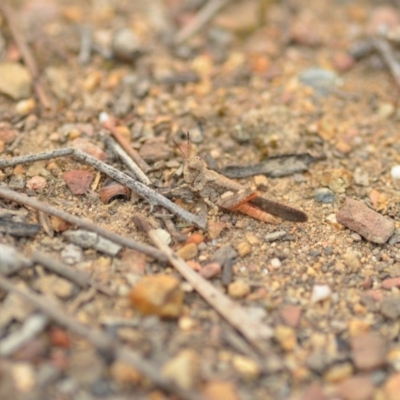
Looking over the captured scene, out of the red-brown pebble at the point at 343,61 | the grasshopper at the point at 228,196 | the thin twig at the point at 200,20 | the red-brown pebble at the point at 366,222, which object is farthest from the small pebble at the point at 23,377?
the red-brown pebble at the point at 343,61

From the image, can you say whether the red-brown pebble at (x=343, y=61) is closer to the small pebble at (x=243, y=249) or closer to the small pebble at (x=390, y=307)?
the small pebble at (x=243, y=249)

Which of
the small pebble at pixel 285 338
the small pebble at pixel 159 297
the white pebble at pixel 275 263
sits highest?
the small pebble at pixel 159 297

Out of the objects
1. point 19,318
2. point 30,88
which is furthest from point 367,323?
point 30,88

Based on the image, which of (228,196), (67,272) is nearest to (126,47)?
(228,196)

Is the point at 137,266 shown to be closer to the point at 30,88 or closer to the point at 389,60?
the point at 30,88

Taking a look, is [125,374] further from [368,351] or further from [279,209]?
[279,209]
